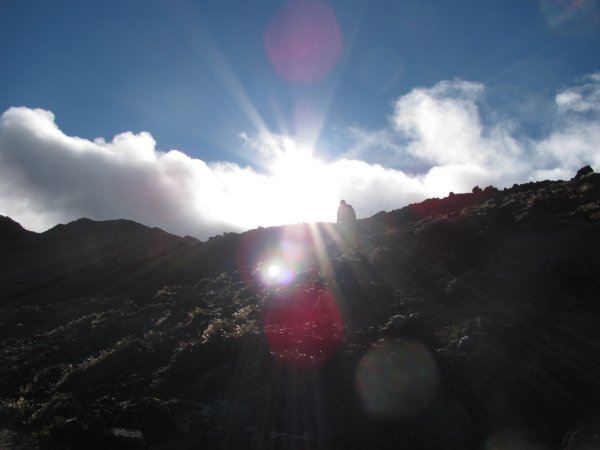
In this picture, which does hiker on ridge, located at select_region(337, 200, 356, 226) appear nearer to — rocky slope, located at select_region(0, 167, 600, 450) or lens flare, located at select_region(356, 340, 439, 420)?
rocky slope, located at select_region(0, 167, 600, 450)

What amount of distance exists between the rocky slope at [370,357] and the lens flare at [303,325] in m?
0.06

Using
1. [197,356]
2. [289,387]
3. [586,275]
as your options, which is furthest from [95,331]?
[586,275]

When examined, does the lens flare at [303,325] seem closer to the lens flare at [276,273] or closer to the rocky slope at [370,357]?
the rocky slope at [370,357]

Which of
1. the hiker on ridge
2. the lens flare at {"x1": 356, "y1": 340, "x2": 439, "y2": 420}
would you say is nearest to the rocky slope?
the lens flare at {"x1": 356, "y1": 340, "x2": 439, "y2": 420}

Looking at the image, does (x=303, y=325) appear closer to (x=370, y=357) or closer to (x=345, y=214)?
(x=370, y=357)

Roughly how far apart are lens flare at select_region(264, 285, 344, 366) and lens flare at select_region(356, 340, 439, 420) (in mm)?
1360

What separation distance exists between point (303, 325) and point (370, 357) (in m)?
3.08

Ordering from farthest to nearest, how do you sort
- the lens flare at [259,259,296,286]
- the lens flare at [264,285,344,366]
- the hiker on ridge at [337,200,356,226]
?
the hiker on ridge at [337,200,356,226] < the lens flare at [259,259,296,286] < the lens flare at [264,285,344,366]

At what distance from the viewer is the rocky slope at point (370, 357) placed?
29.9 ft

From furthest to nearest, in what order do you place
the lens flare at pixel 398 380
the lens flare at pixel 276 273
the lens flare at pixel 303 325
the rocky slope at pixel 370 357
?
the lens flare at pixel 276 273
the lens flare at pixel 303 325
the lens flare at pixel 398 380
the rocky slope at pixel 370 357

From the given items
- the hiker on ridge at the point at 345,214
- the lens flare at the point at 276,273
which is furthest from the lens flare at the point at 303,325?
the hiker on ridge at the point at 345,214

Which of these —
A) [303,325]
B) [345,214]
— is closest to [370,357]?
[303,325]

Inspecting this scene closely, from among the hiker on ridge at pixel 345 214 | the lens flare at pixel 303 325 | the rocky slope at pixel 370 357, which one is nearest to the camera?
the rocky slope at pixel 370 357

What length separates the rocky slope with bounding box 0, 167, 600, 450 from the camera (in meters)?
9.12
